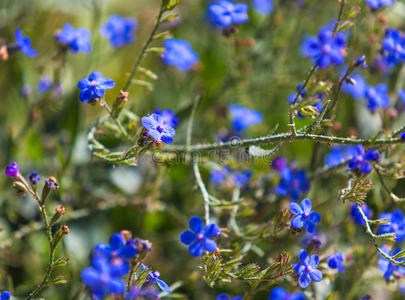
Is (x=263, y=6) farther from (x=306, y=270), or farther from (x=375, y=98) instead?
(x=306, y=270)

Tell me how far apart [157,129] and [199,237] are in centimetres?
35

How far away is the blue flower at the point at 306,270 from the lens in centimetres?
136

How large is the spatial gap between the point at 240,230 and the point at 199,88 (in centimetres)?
79

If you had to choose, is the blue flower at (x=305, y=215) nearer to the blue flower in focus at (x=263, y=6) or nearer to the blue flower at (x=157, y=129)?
the blue flower at (x=157, y=129)

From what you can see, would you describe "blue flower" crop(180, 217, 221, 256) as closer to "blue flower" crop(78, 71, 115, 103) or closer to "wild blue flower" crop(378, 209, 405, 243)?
"blue flower" crop(78, 71, 115, 103)

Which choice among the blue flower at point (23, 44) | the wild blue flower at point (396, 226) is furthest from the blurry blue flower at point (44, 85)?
the wild blue flower at point (396, 226)

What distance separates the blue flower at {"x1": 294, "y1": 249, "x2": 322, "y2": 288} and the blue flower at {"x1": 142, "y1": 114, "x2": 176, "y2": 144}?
1.76ft

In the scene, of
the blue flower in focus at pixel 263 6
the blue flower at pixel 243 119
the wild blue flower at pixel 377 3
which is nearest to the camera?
the wild blue flower at pixel 377 3

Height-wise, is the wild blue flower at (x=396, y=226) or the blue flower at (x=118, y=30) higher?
the blue flower at (x=118, y=30)

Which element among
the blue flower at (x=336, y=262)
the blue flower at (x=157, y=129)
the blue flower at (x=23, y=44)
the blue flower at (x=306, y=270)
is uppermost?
the blue flower at (x=23, y=44)

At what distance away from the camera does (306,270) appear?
138 cm

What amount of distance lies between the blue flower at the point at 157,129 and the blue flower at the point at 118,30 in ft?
3.53

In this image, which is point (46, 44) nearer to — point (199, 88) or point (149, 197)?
point (199, 88)

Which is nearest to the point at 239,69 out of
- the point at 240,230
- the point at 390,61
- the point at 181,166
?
the point at 181,166
